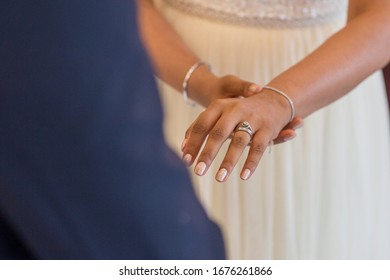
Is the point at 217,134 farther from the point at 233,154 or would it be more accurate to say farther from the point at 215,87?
the point at 215,87

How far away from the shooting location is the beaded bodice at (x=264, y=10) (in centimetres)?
111

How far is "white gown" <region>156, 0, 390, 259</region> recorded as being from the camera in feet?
3.71

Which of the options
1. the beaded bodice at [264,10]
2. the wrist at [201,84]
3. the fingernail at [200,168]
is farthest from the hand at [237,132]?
the beaded bodice at [264,10]

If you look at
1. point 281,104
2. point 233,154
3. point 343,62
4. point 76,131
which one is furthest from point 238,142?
point 76,131

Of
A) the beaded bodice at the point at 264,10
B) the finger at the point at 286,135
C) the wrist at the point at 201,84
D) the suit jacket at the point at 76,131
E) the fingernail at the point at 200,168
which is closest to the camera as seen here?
the suit jacket at the point at 76,131

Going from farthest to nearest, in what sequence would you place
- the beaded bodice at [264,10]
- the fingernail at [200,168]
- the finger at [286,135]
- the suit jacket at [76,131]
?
the beaded bodice at [264,10], the finger at [286,135], the fingernail at [200,168], the suit jacket at [76,131]

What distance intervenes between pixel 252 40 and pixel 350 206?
0.31 m

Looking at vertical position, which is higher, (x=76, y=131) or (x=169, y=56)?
(x=76, y=131)

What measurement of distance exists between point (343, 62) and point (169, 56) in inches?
9.6

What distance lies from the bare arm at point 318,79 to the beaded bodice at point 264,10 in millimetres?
93

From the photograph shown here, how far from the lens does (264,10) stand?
1110 mm

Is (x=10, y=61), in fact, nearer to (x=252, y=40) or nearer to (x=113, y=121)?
(x=113, y=121)

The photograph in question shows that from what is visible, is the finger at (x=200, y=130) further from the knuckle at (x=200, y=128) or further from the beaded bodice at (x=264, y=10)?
the beaded bodice at (x=264, y=10)
